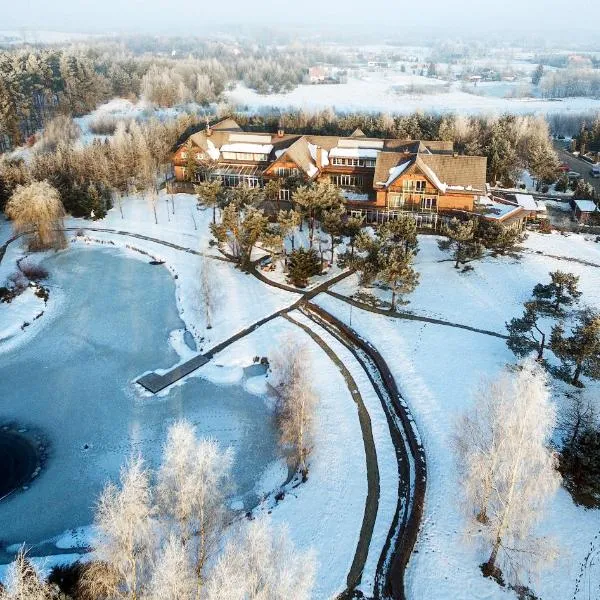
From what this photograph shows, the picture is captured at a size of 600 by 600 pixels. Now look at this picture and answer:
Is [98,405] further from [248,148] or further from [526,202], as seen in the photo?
[526,202]

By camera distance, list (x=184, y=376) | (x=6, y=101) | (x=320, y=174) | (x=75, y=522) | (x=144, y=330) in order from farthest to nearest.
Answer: (x=6, y=101)
(x=320, y=174)
(x=144, y=330)
(x=184, y=376)
(x=75, y=522)

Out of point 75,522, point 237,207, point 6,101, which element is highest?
point 6,101

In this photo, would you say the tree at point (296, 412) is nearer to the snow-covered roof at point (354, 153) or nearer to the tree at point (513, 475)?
the tree at point (513, 475)

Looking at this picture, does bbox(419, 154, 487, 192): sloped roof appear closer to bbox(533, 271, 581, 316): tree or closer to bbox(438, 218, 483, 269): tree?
bbox(438, 218, 483, 269): tree

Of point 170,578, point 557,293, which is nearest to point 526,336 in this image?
point 557,293

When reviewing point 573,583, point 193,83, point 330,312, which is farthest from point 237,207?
point 193,83

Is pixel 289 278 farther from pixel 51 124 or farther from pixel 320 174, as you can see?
pixel 51 124

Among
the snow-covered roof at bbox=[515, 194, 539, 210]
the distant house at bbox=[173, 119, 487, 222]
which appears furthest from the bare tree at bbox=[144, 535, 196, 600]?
the snow-covered roof at bbox=[515, 194, 539, 210]
